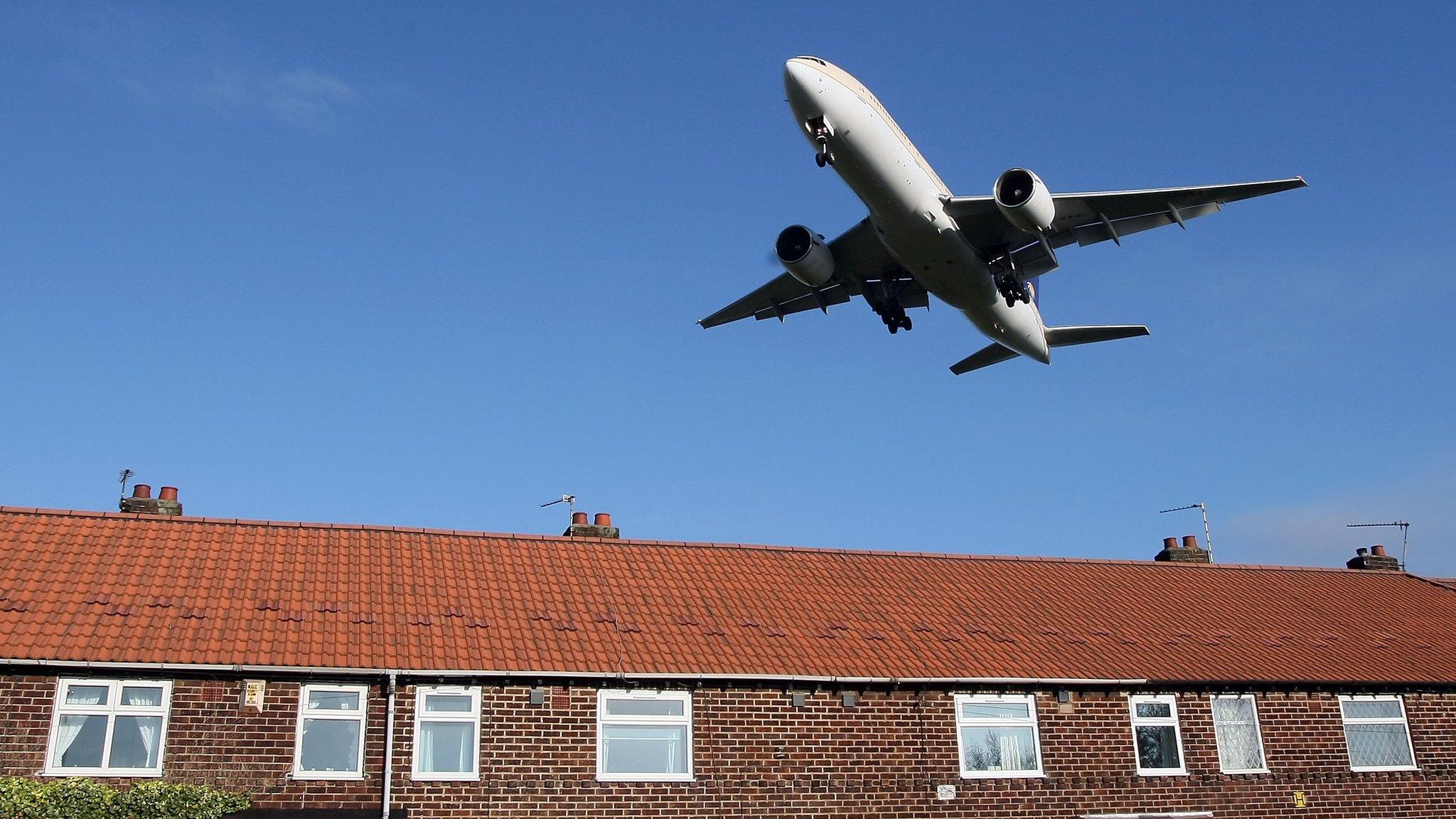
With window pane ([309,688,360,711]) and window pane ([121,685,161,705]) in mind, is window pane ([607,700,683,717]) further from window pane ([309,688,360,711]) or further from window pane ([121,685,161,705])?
window pane ([121,685,161,705])

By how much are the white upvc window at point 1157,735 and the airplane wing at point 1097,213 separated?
9.70 m

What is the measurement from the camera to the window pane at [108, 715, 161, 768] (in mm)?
15688

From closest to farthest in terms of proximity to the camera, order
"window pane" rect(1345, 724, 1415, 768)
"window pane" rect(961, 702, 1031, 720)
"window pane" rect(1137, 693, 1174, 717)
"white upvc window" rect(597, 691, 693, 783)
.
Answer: "white upvc window" rect(597, 691, 693, 783) → "window pane" rect(961, 702, 1031, 720) → "window pane" rect(1137, 693, 1174, 717) → "window pane" rect(1345, 724, 1415, 768)

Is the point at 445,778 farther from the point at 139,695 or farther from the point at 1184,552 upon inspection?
the point at 1184,552


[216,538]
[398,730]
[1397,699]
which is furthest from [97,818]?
[1397,699]

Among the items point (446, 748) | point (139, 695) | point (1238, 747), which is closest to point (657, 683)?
point (446, 748)

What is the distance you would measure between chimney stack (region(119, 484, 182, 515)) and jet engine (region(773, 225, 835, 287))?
42.7 ft

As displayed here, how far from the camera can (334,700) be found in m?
16.5

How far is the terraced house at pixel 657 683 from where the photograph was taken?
52.7 ft

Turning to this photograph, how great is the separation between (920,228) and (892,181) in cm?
130

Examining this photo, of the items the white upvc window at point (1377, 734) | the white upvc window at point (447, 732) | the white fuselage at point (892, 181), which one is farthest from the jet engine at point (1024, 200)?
the white upvc window at point (447, 732)

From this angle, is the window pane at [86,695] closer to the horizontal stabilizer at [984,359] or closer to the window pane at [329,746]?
the window pane at [329,746]

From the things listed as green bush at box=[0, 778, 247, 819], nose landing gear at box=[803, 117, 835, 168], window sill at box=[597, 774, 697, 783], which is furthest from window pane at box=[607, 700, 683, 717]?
nose landing gear at box=[803, 117, 835, 168]

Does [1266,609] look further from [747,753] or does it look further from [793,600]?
[747,753]
